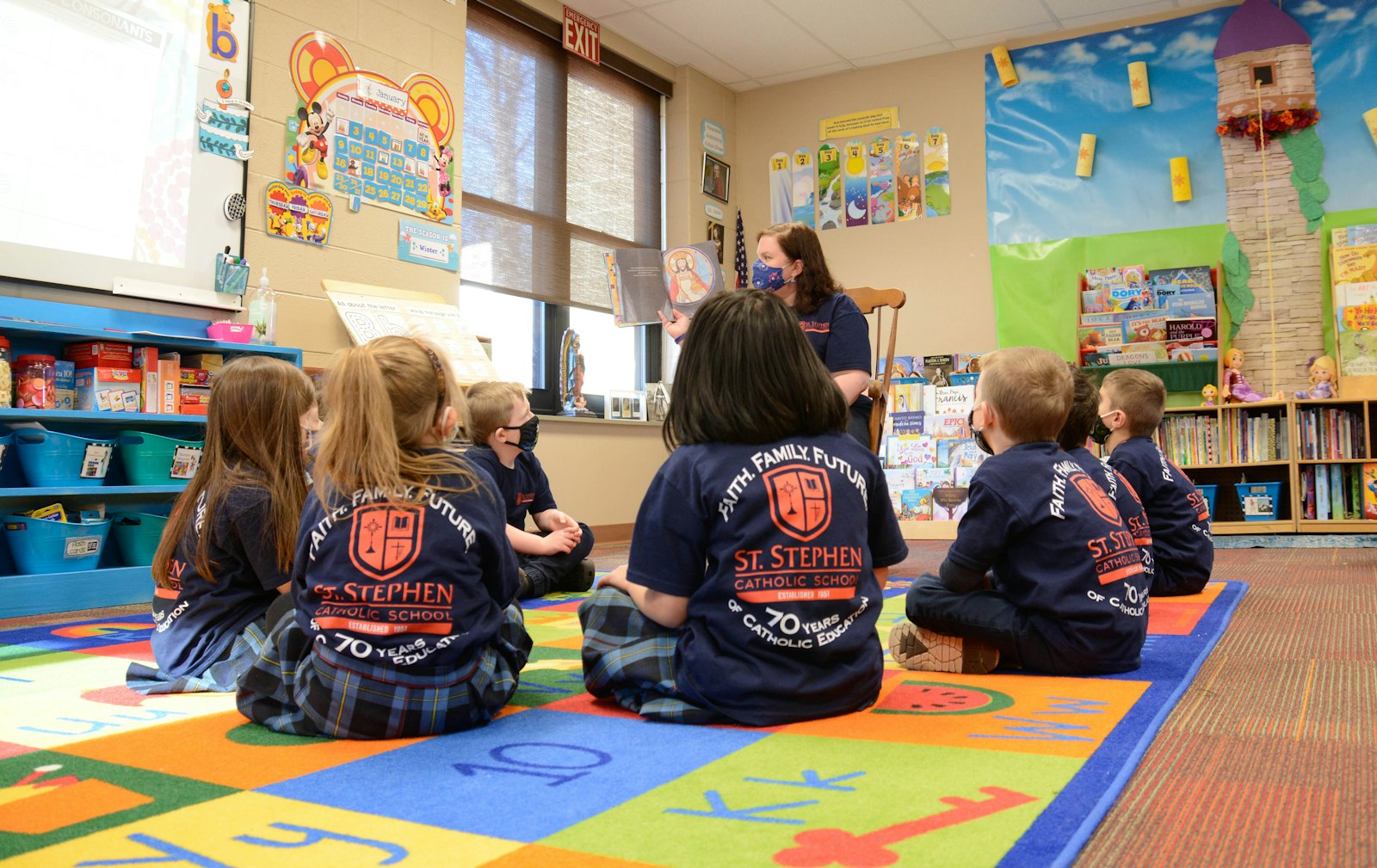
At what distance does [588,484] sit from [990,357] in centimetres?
385

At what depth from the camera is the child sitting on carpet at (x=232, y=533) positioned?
5.82ft

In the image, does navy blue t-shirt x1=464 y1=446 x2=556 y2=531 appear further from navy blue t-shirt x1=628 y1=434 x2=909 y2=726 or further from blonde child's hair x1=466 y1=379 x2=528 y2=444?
navy blue t-shirt x1=628 y1=434 x2=909 y2=726

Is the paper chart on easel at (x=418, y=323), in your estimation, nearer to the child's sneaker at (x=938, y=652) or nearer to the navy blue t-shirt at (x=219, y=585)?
the navy blue t-shirt at (x=219, y=585)

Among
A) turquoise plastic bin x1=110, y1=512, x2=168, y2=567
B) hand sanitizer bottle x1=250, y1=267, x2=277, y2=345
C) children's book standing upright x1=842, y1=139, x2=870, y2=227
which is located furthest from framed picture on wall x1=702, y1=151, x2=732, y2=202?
turquoise plastic bin x1=110, y1=512, x2=168, y2=567

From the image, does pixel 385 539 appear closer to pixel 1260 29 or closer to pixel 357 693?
pixel 357 693

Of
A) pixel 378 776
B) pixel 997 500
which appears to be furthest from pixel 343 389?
pixel 997 500

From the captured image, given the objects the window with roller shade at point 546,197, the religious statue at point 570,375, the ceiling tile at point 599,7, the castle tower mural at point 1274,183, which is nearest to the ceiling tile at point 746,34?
the ceiling tile at point 599,7

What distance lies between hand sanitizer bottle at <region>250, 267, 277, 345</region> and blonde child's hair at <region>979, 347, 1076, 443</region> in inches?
105

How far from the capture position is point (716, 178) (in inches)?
261

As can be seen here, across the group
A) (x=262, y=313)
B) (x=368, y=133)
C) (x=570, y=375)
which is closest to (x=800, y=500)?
(x=262, y=313)

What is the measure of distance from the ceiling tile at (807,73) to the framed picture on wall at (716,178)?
0.62 m

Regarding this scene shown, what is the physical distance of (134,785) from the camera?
1.22 m

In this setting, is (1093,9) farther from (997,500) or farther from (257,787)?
(257,787)

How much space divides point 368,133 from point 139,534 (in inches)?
76.9
